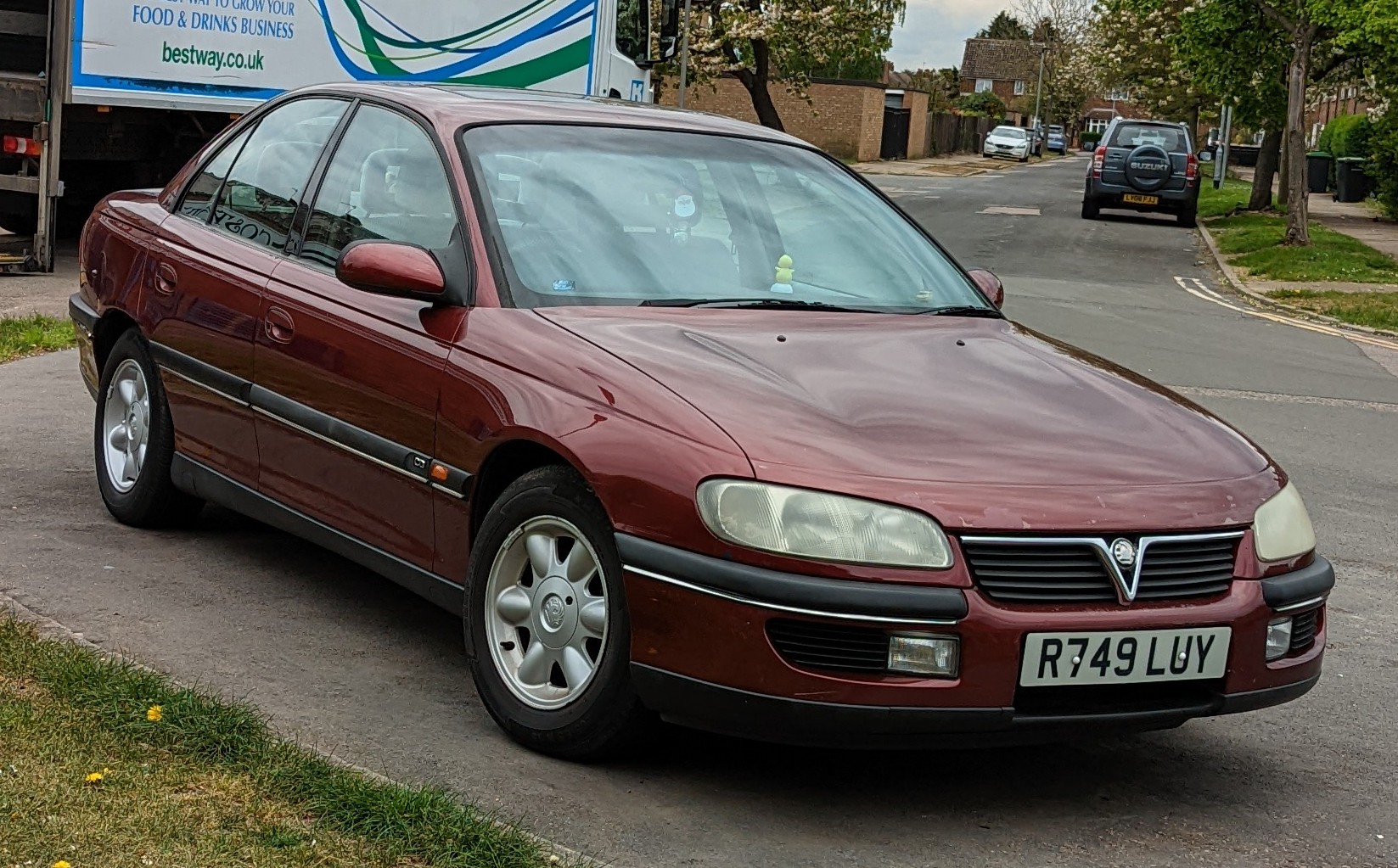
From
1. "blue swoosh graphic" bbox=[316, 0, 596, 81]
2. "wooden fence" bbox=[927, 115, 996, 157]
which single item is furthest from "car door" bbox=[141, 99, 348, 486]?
"wooden fence" bbox=[927, 115, 996, 157]

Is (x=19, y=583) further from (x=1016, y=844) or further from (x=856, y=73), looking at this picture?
(x=856, y=73)

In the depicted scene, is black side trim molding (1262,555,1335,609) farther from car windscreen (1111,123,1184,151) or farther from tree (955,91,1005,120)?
tree (955,91,1005,120)

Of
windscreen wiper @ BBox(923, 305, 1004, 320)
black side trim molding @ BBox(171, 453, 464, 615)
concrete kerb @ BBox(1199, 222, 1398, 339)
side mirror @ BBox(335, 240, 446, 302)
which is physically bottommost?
black side trim molding @ BBox(171, 453, 464, 615)

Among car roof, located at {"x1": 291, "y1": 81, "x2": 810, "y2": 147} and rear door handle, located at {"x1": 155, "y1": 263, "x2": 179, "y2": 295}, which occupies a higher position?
car roof, located at {"x1": 291, "y1": 81, "x2": 810, "y2": 147}

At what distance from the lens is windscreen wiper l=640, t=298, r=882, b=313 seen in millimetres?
4648

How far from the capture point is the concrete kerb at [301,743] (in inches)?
137

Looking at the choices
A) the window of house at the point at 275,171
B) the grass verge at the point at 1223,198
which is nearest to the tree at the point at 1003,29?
the grass verge at the point at 1223,198

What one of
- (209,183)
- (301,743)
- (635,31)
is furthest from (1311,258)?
(301,743)

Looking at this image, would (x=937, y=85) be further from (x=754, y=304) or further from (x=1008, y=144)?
(x=754, y=304)

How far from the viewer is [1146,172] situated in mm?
31109

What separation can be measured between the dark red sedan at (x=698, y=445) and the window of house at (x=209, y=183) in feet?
0.69

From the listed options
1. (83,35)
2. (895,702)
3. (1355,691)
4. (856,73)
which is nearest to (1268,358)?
(1355,691)

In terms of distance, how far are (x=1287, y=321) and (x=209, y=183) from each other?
43.7 feet

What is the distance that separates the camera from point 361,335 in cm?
484
